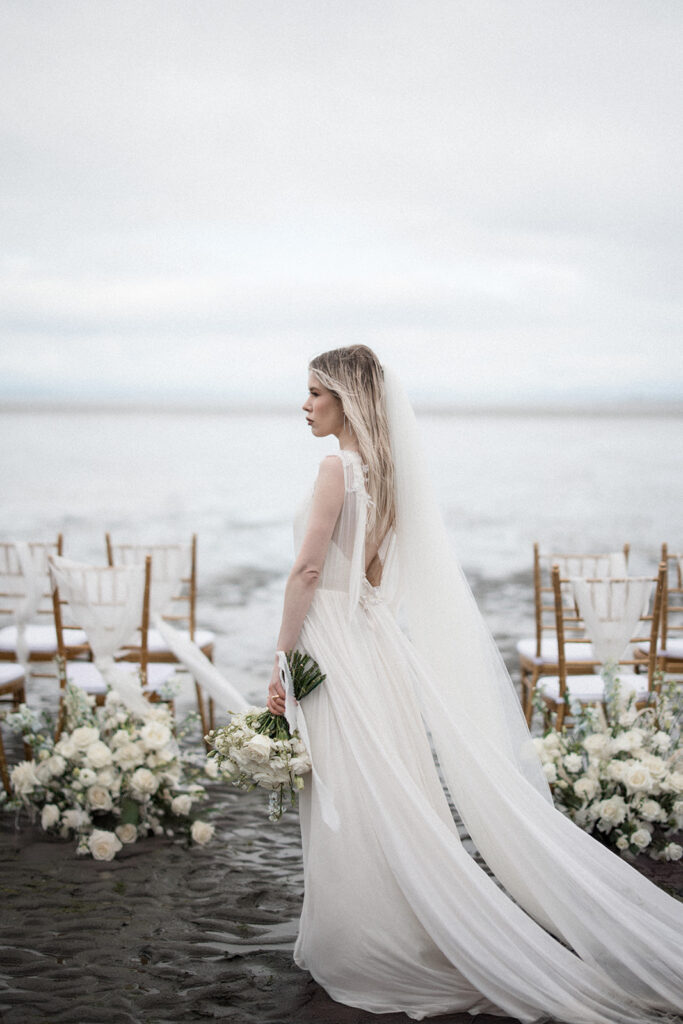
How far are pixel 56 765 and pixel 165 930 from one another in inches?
32.7

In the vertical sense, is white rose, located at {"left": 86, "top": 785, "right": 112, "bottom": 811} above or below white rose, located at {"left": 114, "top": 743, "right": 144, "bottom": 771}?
below

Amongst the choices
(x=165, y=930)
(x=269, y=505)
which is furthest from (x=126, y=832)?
(x=269, y=505)

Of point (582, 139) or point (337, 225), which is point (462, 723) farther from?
point (337, 225)

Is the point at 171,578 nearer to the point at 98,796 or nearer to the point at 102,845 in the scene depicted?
the point at 98,796

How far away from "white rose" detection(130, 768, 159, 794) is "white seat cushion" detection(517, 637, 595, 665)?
1.81 metres

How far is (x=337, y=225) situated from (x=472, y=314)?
54.6 feet

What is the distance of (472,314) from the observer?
3103 cm

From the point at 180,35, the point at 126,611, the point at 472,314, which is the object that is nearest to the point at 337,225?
the point at 472,314

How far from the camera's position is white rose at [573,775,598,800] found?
315cm

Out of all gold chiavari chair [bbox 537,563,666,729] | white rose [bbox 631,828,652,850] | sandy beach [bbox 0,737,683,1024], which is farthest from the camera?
gold chiavari chair [bbox 537,563,666,729]

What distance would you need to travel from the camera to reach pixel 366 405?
236 centimetres

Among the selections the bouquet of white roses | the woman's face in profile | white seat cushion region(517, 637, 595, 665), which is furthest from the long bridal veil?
white seat cushion region(517, 637, 595, 665)

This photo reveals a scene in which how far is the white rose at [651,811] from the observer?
3080mm

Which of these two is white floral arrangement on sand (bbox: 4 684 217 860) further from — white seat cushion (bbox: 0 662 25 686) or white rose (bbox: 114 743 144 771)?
white seat cushion (bbox: 0 662 25 686)
